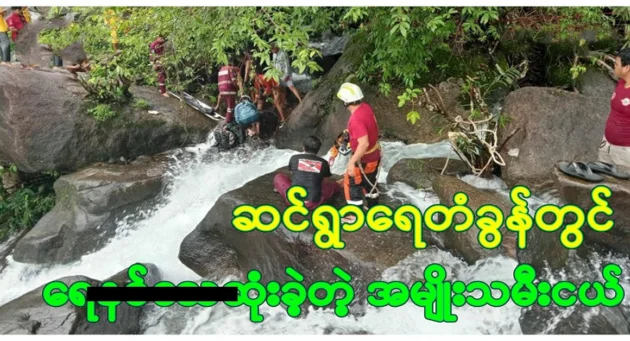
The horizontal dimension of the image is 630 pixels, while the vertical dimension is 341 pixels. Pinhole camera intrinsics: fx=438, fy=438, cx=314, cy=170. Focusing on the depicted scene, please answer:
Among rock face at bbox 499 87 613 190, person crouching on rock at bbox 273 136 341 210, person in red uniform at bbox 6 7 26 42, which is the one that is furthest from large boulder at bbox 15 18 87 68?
rock face at bbox 499 87 613 190

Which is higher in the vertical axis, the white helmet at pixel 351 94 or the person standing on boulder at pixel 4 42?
the white helmet at pixel 351 94

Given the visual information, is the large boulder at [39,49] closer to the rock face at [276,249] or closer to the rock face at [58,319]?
the rock face at [276,249]

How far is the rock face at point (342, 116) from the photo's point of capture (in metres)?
7.89

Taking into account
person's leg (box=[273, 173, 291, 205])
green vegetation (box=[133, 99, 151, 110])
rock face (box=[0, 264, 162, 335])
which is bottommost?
rock face (box=[0, 264, 162, 335])

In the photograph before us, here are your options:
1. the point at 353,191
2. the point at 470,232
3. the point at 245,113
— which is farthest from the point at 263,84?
the point at 470,232

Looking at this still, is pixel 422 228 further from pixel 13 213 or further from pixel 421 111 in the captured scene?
pixel 13 213

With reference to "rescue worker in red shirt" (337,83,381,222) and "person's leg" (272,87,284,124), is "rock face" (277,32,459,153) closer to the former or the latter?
"person's leg" (272,87,284,124)

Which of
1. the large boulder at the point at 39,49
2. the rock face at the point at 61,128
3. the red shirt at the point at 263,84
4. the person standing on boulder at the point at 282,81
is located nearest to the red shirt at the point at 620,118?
the person standing on boulder at the point at 282,81

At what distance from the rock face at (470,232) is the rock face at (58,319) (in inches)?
159

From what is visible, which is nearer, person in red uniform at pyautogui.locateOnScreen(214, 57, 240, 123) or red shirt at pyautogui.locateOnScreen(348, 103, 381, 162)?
red shirt at pyautogui.locateOnScreen(348, 103, 381, 162)

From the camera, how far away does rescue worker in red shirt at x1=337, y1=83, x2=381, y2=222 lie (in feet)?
15.8

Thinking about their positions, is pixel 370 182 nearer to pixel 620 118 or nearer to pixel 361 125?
pixel 361 125

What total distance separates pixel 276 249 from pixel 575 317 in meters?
3.24

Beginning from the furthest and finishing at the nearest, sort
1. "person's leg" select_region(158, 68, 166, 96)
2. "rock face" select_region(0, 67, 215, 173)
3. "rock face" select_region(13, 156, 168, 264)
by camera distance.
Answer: "person's leg" select_region(158, 68, 166, 96), "rock face" select_region(0, 67, 215, 173), "rock face" select_region(13, 156, 168, 264)
